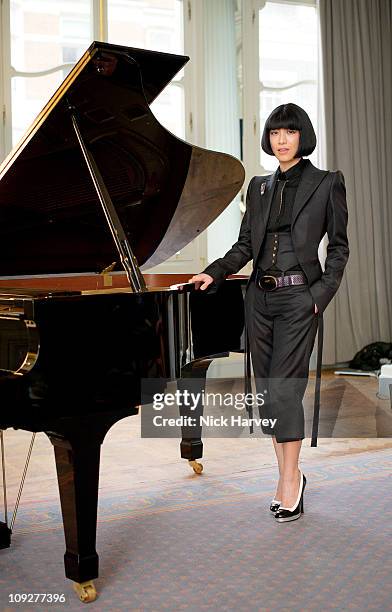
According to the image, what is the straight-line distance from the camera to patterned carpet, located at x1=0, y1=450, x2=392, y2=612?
2.26 meters

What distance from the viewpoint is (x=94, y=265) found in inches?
122

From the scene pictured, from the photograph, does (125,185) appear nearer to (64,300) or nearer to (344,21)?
(64,300)

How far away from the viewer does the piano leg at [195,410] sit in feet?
11.2

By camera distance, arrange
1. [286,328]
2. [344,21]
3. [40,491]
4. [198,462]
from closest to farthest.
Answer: [286,328]
[40,491]
[198,462]
[344,21]

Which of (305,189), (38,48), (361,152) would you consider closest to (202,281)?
(305,189)

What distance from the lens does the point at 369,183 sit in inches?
255

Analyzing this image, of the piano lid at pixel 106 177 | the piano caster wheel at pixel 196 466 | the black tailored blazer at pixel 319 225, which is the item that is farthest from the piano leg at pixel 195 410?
the black tailored blazer at pixel 319 225

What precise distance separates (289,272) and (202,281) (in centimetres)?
30

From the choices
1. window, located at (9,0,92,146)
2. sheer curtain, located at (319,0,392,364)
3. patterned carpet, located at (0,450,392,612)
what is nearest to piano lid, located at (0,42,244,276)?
patterned carpet, located at (0,450,392,612)

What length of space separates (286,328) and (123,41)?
350cm

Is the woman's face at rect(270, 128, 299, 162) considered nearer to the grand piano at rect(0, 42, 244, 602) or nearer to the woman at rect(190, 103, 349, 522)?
the woman at rect(190, 103, 349, 522)

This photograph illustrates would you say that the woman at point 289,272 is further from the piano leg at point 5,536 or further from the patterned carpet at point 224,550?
the piano leg at point 5,536

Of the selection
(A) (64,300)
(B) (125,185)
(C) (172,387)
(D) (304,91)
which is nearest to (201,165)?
(B) (125,185)

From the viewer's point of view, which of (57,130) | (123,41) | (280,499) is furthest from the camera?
(123,41)
